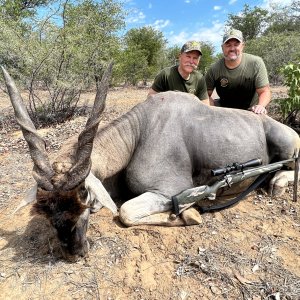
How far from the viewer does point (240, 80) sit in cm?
530

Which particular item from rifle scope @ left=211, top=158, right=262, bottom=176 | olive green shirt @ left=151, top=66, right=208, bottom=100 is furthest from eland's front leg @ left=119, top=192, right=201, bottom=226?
olive green shirt @ left=151, top=66, right=208, bottom=100

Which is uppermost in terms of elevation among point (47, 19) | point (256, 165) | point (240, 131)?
point (47, 19)

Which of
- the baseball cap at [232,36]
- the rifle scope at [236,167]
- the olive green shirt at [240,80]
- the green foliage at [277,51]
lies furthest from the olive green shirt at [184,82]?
the green foliage at [277,51]

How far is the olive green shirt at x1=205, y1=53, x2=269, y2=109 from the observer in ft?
17.0

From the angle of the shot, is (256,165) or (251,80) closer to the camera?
(256,165)

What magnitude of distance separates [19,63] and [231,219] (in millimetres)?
6479

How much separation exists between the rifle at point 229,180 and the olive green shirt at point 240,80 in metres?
1.49

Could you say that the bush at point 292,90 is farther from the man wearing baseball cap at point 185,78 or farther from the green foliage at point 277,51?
the green foliage at point 277,51

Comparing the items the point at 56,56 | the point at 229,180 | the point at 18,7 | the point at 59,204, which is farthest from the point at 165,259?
the point at 18,7

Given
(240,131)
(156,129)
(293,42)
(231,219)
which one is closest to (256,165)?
(240,131)

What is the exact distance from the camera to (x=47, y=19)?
849cm

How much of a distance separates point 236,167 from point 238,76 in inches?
77.1

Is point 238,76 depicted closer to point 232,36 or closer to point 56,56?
point 232,36

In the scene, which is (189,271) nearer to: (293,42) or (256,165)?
(256,165)
